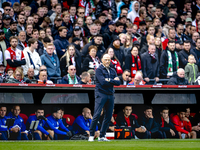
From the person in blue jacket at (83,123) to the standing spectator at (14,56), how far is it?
8.06 ft

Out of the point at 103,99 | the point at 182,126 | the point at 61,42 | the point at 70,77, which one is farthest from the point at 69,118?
the point at 61,42

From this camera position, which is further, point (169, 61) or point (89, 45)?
point (169, 61)

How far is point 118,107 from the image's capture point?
11383mm

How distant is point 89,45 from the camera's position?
13.5 meters

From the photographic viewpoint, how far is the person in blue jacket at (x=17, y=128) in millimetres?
10508

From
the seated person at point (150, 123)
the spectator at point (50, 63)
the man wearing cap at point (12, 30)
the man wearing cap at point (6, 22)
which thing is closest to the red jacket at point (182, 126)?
the seated person at point (150, 123)

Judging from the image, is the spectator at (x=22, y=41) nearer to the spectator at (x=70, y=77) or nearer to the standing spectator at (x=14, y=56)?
the standing spectator at (x=14, y=56)

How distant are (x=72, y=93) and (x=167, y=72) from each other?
427 centimetres

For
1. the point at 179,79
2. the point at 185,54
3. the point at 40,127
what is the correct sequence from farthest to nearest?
the point at 185,54, the point at 179,79, the point at 40,127

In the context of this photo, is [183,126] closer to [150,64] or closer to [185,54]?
[150,64]

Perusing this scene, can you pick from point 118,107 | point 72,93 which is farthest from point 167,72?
point 72,93

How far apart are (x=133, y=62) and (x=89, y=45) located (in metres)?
1.59

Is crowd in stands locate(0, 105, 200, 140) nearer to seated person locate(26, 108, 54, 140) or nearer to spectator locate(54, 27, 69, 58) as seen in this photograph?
seated person locate(26, 108, 54, 140)

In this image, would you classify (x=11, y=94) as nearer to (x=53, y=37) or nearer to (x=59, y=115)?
(x=59, y=115)
